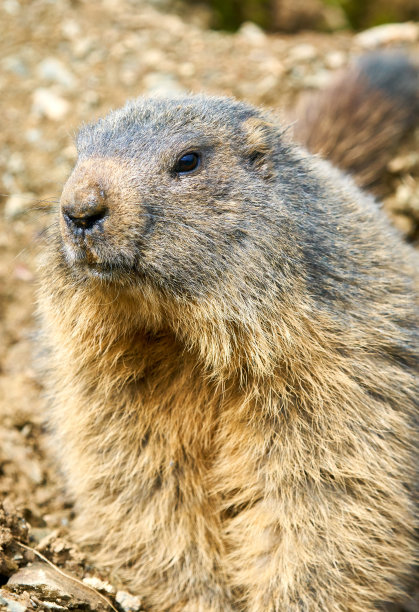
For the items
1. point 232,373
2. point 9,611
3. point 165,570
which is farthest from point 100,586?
point 232,373

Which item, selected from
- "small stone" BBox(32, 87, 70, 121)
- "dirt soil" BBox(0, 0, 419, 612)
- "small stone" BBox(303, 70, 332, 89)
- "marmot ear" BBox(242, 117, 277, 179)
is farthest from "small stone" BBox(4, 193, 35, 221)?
"marmot ear" BBox(242, 117, 277, 179)

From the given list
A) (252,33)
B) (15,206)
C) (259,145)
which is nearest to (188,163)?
(259,145)

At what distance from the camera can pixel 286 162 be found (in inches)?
146

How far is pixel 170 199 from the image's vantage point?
3.21m

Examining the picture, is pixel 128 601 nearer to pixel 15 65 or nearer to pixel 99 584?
pixel 99 584

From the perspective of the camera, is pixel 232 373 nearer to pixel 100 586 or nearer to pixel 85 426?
pixel 85 426

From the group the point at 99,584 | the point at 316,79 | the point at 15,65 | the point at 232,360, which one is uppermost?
the point at 316,79

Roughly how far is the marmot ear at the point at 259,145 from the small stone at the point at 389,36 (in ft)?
12.6

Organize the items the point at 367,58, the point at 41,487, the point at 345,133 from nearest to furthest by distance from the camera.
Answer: the point at 41,487 → the point at 345,133 → the point at 367,58

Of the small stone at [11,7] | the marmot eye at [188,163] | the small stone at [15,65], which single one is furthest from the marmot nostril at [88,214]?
the small stone at [11,7]

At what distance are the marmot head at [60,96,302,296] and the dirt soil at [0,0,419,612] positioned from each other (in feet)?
5.98

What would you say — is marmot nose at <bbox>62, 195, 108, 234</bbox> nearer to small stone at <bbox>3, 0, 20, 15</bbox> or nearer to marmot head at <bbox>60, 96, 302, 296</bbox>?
marmot head at <bbox>60, 96, 302, 296</bbox>

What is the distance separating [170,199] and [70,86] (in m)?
3.64

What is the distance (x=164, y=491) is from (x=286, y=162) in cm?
183
